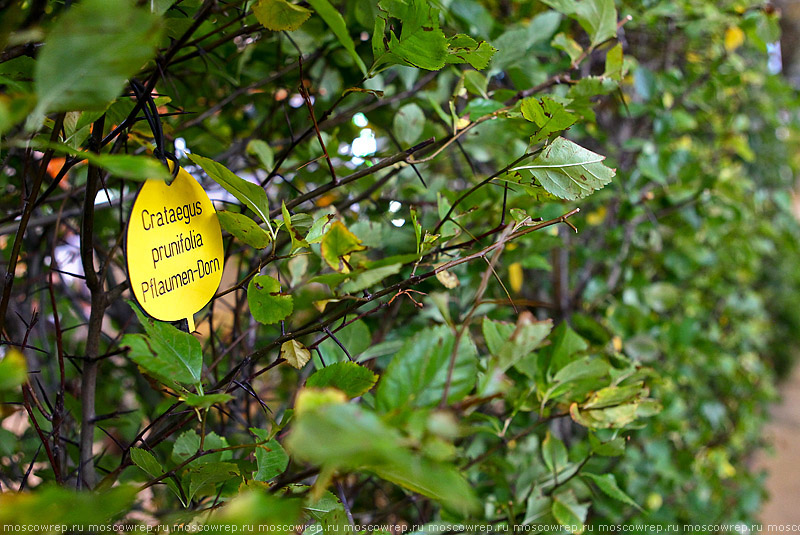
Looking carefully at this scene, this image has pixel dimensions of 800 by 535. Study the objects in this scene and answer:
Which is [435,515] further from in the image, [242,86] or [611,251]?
[242,86]

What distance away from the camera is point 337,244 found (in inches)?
15.2

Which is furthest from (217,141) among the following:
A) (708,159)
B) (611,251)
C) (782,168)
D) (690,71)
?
(782,168)

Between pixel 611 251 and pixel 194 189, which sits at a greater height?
pixel 194 189

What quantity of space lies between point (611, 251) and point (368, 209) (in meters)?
0.63

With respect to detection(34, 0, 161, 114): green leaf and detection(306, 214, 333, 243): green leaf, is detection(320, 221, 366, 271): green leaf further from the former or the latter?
detection(34, 0, 161, 114): green leaf

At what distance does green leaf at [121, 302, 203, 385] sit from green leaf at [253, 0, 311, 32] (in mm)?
242

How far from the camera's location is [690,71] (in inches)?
54.3

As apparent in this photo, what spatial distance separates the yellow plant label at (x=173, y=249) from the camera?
1.35 feet

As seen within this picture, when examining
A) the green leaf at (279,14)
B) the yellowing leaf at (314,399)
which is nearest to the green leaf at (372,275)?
the yellowing leaf at (314,399)

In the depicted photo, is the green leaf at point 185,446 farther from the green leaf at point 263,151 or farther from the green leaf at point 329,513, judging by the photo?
the green leaf at point 263,151

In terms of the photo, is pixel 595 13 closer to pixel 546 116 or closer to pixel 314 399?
pixel 546 116

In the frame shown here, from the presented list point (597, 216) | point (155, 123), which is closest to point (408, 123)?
point (155, 123)

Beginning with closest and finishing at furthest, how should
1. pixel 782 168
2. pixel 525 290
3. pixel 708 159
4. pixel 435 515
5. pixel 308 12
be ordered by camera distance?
pixel 308 12, pixel 435 515, pixel 525 290, pixel 708 159, pixel 782 168

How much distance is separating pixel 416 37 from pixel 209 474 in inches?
14.4
